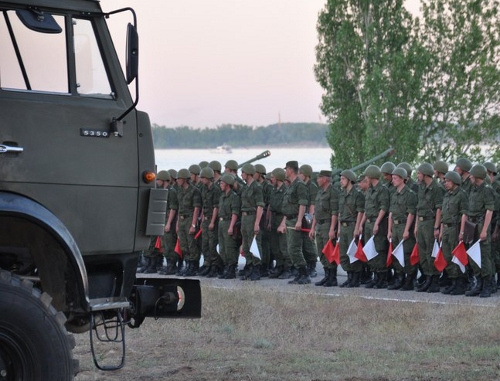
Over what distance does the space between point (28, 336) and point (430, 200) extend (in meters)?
10.2

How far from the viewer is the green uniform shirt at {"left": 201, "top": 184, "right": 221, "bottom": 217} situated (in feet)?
62.7

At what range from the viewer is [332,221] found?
55.8 feet

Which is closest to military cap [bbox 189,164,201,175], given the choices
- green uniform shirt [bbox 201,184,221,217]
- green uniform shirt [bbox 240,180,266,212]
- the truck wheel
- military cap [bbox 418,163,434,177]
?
green uniform shirt [bbox 201,184,221,217]

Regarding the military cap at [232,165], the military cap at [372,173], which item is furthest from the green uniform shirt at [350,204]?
the military cap at [232,165]

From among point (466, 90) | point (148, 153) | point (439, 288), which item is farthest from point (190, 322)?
point (466, 90)

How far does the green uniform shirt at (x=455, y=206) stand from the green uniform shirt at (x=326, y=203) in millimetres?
2077

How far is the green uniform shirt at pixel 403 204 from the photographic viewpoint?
15.9 m

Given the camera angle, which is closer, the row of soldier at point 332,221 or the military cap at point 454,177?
the military cap at point 454,177

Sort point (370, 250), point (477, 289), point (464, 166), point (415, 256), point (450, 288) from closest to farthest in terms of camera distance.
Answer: point (477, 289), point (450, 288), point (464, 166), point (415, 256), point (370, 250)

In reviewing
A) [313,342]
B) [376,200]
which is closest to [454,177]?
[376,200]

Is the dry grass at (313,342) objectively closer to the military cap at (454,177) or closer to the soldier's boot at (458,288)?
the soldier's boot at (458,288)

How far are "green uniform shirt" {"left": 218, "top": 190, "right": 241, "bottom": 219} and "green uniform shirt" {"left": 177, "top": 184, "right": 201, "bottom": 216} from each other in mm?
832

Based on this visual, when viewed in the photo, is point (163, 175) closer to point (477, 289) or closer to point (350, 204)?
point (350, 204)

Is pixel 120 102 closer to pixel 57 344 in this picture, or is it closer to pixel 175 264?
pixel 57 344
